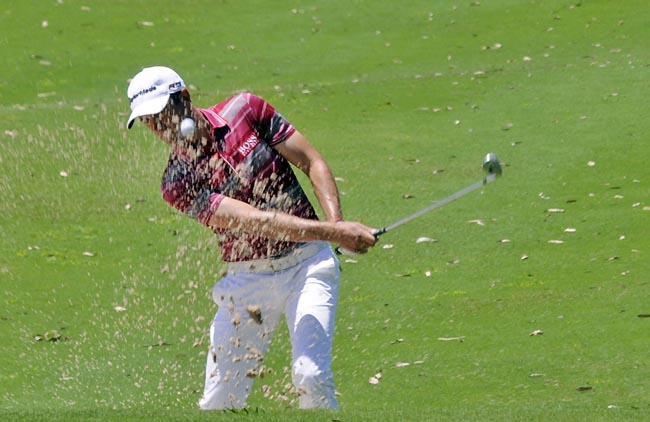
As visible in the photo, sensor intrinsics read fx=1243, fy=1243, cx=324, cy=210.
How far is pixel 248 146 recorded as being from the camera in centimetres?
557

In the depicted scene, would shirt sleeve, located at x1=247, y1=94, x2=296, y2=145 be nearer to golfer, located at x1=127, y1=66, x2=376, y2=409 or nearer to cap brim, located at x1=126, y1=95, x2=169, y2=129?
golfer, located at x1=127, y1=66, x2=376, y2=409

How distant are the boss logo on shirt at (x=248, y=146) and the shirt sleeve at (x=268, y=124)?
0.08 metres

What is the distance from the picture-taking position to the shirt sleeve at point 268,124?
5691mm

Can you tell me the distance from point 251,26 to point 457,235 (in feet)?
22.1

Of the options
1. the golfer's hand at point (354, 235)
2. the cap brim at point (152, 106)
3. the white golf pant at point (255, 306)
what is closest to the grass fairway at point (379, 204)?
the white golf pant at point (255, 306)

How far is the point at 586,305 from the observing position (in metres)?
8.32

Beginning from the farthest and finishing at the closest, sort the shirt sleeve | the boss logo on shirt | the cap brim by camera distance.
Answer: the shirt sleeve, the boss logo on shirt, the cap brim

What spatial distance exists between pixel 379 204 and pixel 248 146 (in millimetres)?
5175

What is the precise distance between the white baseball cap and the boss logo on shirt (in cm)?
38

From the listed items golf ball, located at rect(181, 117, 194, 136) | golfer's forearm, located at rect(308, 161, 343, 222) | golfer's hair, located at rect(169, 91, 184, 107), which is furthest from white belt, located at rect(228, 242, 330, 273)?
golfer's hair, located at rect(169, 91, 184, 107)

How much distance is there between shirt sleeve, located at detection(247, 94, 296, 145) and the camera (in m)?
5.69

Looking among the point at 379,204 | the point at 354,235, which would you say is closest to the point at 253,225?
the point at 354,235

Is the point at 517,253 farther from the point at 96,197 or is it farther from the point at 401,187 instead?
the point at 96,197

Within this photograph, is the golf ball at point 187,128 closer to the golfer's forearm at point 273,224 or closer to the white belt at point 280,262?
the golfer's forearm at point 273,224
